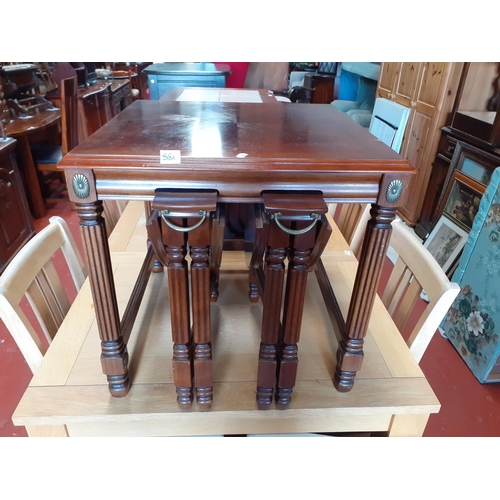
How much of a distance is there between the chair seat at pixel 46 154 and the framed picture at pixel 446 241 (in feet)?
8.18

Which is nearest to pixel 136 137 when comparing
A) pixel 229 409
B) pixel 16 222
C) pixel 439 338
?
pixel 229 409

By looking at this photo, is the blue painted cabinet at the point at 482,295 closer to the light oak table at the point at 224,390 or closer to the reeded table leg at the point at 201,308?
the light oak table at the point at 224,390

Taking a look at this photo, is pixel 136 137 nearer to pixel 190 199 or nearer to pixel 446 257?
pixel 190 199

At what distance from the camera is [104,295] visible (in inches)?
28.6

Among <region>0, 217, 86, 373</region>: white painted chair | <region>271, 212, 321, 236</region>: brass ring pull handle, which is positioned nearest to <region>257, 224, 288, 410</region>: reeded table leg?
<region>271, 212, 321, 236</region>: brass ring pull handle

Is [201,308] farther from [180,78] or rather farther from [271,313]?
[180,78]

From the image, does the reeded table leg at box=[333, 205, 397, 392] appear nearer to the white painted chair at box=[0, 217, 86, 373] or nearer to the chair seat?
the white painted chair at box=[0, 217, 86, 373]

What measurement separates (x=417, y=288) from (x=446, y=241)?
123cm

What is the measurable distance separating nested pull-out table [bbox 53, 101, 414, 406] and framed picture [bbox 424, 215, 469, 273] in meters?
1.41

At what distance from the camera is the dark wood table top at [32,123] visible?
238cm

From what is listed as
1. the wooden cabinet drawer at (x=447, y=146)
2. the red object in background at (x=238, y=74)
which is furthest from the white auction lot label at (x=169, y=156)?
the red object in background at (x=238, y=74)

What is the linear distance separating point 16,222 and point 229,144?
2.09 meters

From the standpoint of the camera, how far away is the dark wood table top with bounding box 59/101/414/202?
0.63 metres

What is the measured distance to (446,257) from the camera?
2.01 metres
